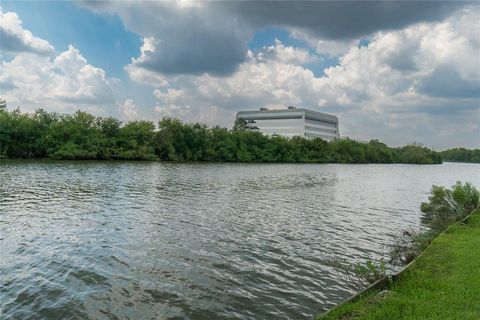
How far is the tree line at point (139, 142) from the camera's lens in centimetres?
7850

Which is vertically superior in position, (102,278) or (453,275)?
(453,275)

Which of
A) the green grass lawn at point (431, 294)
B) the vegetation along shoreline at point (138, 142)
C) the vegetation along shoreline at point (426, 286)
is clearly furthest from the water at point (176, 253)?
the vegetation along shoreline at point (138, 142)

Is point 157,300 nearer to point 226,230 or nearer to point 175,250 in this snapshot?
point 175,250

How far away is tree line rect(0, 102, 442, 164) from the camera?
78500 millimetres

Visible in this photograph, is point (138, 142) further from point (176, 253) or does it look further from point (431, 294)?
point (431, 294)

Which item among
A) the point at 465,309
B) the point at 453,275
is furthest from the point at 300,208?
the point at 465,309

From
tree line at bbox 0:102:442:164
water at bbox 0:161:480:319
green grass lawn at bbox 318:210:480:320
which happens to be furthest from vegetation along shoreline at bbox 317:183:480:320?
tree line at bbox 0:102:442:164

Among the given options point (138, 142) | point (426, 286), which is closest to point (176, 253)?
point (426, 286)

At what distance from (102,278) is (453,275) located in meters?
11.2

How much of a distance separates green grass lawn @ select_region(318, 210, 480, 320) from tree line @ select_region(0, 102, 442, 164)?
8011 cm

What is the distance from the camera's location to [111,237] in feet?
55.4

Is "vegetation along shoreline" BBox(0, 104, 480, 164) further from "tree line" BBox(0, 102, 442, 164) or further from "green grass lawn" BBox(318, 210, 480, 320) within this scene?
"green grass lawn" BBox(318, 210, 480, 320)

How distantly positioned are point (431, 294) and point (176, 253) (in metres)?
9.68

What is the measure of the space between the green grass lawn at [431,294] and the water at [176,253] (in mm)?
1924
